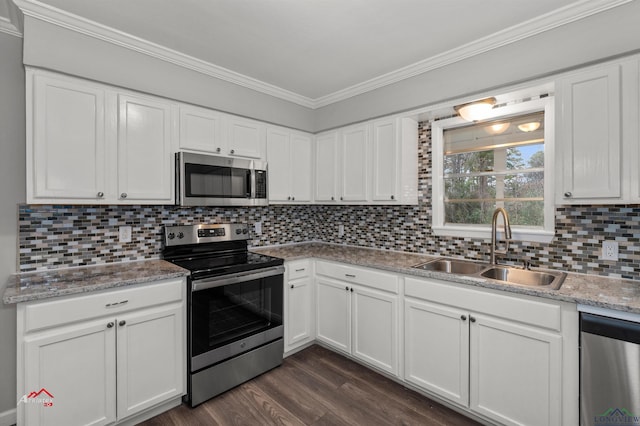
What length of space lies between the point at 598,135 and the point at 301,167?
A: 245cm

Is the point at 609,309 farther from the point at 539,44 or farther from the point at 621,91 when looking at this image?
the point at 539,44

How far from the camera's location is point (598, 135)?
181 centimetres

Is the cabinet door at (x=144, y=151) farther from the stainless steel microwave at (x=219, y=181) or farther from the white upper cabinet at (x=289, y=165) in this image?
the white upper cabinet at (x=289, y=165)

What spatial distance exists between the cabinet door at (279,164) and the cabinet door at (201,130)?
555 mm

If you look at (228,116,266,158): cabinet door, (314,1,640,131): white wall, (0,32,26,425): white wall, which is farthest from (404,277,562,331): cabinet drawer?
(0,32,26,425): white wall

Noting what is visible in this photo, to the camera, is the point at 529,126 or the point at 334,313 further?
the point at 334,313

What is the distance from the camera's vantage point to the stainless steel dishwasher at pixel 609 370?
1462 millimetres

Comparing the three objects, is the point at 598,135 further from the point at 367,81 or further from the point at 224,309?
the point at 224,309

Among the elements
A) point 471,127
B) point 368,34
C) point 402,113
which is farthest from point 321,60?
point 471,127

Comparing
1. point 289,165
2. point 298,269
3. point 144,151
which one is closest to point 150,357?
point 298,269

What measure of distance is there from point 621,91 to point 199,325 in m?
2.97

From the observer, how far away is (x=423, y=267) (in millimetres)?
2428

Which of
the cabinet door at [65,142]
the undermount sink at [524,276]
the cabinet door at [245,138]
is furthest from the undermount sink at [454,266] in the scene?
the cabinet door at [65,142]

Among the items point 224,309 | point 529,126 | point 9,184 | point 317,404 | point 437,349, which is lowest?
point 317,404
